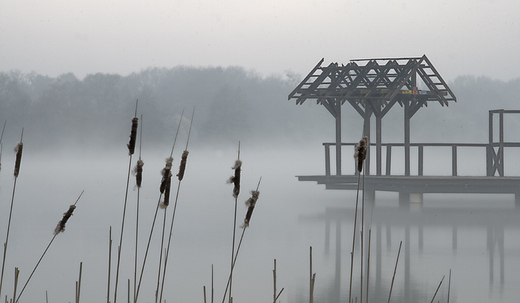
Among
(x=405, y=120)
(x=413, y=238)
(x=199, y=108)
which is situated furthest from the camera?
(x=199, y=108)

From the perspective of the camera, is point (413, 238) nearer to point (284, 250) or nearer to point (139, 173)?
point (284, 250)

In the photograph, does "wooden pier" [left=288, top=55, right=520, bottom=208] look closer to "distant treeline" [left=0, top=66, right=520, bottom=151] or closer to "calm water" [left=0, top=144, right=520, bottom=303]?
"calm water" [left=0, top=144, right=520, bottom=303]

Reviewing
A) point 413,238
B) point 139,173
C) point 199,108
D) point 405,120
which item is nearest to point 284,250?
point 413,238

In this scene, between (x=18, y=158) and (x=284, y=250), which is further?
(x=284, y=250)

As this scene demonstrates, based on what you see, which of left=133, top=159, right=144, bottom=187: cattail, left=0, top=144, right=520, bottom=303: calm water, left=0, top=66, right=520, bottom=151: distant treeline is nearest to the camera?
left=133, top=159, right=144, bottom=187: cattail

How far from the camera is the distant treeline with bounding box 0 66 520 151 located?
6303 centimetres

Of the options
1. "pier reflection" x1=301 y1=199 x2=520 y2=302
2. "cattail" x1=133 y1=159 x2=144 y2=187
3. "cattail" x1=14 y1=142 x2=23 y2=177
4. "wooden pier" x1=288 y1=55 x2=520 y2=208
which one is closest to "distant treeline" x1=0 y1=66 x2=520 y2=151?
"wooden pier" x1=288 y1=55 x2=520 y2=208

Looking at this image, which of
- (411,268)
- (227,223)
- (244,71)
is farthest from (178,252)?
(244,71)

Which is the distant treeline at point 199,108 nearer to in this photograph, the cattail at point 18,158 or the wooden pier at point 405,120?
the wooden pier at point 405,120

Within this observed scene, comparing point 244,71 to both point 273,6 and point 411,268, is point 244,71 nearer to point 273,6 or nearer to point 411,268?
point 273,6

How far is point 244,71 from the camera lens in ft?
246

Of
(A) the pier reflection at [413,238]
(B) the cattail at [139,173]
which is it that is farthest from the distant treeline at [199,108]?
(B) the cattail at [139,173]

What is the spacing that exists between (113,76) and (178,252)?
57.1m

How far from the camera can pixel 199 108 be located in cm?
6938
